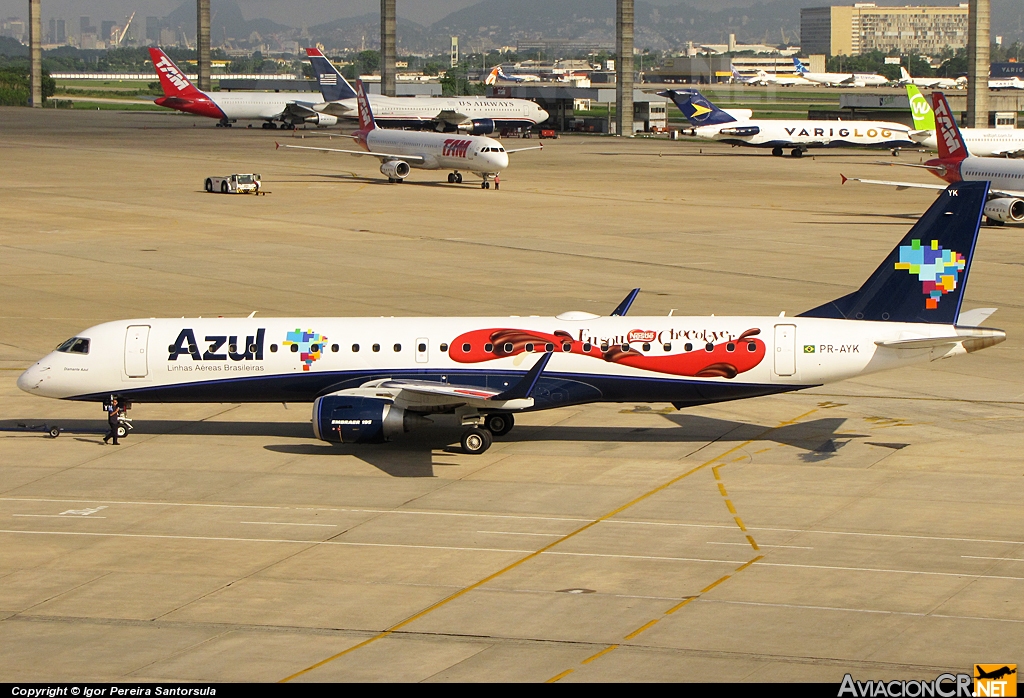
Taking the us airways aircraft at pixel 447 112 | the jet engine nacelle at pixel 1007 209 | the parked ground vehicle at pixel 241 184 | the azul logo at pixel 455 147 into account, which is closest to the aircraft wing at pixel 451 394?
the jet engine nacelle at pixel 1007 209

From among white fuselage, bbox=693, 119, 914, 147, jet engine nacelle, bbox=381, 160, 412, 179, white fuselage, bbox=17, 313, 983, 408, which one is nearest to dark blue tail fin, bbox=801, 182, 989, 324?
white fuselage, bbox=17, 313, 983, 408

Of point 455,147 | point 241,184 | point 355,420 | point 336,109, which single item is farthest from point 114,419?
point 336,109

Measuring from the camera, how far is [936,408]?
40.1 metres

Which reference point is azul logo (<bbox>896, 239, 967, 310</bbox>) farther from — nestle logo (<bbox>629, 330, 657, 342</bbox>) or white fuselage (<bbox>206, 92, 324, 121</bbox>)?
white fuselage (<bbox>206, 92, 324, 121</bbox>)

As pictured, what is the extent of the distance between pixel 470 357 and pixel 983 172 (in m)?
63.1

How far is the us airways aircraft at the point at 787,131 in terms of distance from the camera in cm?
15088

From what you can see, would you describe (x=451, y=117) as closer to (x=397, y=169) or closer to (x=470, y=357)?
(x=397, y=169)

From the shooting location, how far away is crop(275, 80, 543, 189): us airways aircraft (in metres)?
110

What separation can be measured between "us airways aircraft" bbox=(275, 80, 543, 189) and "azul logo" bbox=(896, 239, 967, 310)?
247 ft

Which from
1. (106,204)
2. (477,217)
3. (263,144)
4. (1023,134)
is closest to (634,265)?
(477,217)

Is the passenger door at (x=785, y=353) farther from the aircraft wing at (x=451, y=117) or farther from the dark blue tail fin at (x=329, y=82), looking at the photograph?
the dark blue tail fin at (x=329, y=82)

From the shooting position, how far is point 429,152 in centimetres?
11388

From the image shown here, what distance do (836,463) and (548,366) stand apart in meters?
8.10

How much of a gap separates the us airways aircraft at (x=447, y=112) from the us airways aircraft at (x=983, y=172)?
86.8 meters
